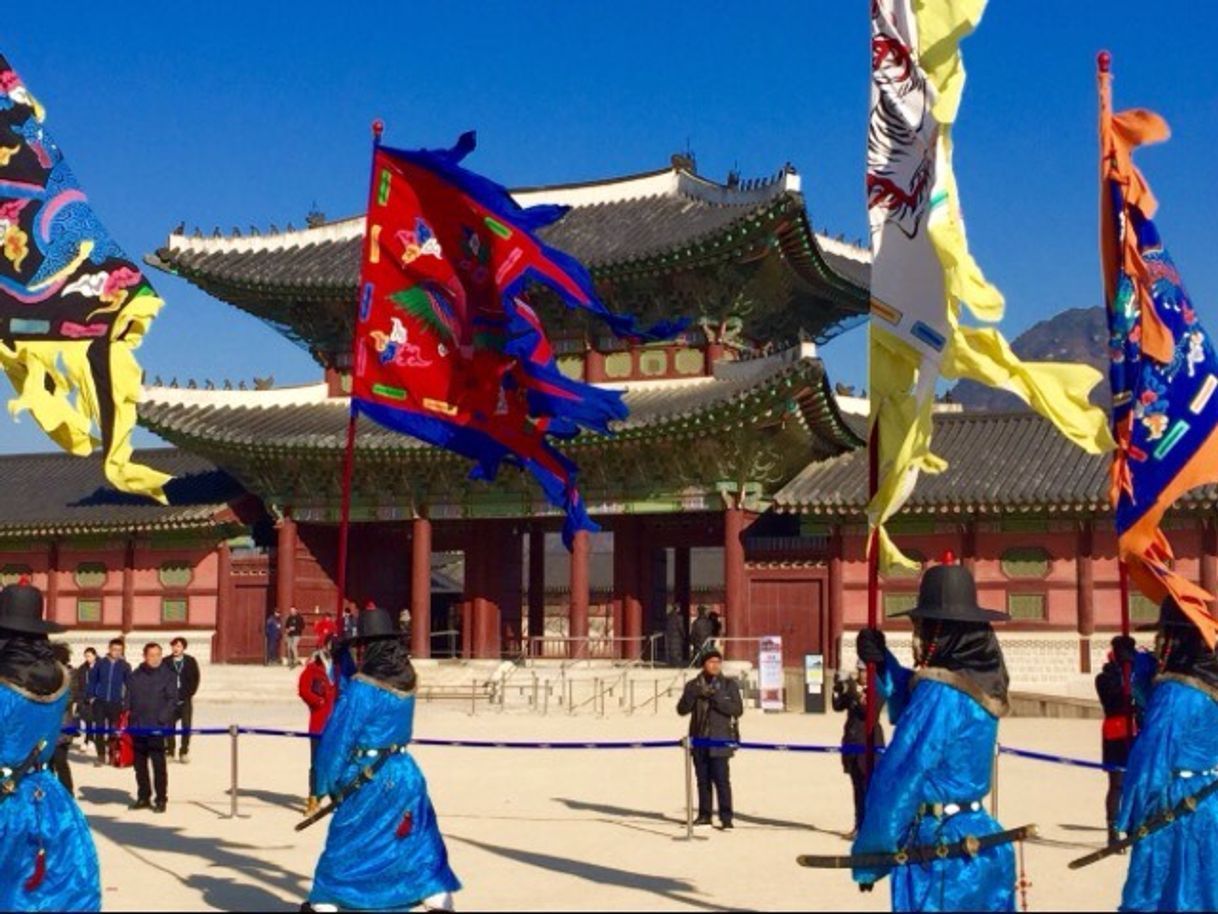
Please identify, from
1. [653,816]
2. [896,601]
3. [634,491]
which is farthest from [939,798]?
[634,491]

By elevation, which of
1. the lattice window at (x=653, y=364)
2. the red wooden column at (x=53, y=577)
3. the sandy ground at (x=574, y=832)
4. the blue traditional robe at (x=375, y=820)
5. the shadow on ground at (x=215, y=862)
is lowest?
the shadow on ground at (x=215, y=862)

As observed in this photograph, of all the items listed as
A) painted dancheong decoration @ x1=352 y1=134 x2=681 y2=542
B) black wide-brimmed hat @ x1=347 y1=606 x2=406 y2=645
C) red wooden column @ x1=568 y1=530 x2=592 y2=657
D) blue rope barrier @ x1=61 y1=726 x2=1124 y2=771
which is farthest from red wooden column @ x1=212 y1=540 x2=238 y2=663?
black wide-brimmed hat @ x1=347 y1=606 x2=406 y2=645

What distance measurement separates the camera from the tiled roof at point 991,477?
26391 mm

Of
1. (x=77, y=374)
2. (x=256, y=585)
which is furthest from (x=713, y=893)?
(x=256, y=585)

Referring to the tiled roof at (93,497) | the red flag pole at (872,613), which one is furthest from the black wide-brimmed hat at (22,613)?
the tiled roof at (93,497)

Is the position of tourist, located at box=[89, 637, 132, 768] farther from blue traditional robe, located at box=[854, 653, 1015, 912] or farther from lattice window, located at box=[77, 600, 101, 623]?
lattice window, located at box=[77, 600, 101, 623]

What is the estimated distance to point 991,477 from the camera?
27656mm

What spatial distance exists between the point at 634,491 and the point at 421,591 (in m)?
4.72

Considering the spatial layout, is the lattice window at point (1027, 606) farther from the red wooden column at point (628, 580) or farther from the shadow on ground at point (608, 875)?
the shadow on ground at point (608, 875)

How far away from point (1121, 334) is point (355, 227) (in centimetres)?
2755

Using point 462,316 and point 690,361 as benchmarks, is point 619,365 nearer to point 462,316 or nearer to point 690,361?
point 690,361

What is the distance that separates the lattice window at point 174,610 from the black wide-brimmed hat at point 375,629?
2527 cm

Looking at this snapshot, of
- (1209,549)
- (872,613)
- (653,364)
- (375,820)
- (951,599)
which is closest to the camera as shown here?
(951,599)

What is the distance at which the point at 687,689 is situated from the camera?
43.6 feet
